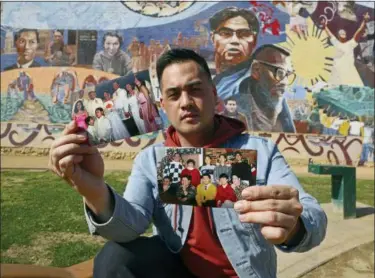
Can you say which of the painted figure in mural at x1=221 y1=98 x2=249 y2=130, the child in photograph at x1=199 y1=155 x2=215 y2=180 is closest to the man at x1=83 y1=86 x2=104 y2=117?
the child in photograph at x1=199 y1=155 x2=215 y2=180

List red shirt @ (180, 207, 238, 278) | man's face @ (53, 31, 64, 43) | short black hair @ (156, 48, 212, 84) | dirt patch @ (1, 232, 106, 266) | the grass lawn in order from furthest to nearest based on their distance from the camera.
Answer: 1. man's face @ (53, 31, 64, 43)
2. the grass lawn
3. dirt patch @ (1, 232, 106, 266)
4. short black hair @ (156, 48, 212, 84)
5. red shirt @ (180, 207, 238, 278)

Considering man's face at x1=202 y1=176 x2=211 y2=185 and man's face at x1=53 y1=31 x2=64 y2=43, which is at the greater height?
man's face at x1=53 y1=31 x2=64 y2=43

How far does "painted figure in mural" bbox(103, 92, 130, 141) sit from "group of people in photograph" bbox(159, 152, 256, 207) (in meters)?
0.19

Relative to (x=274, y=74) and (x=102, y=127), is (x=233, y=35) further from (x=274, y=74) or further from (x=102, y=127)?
(x=102, y=127)

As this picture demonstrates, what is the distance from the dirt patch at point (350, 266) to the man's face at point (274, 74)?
356 inches

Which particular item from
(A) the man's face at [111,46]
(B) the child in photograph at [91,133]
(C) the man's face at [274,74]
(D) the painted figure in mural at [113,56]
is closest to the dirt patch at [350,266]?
(B) the child in photograph at [91,133]

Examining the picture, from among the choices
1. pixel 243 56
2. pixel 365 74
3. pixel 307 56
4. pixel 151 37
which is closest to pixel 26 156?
pixel 151 37

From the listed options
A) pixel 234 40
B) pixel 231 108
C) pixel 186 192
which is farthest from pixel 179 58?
pixel 234 40

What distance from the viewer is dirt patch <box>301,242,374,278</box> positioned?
3.38 m

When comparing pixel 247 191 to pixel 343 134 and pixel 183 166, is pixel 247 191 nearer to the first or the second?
pixel 183 166

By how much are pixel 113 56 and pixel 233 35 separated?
3.76 meters

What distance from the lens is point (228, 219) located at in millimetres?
1636

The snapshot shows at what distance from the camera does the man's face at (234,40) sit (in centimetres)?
1298

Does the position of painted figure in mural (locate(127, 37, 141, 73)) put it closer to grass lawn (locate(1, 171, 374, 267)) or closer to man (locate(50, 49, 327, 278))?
grass lawn (locate(1, 171, 374, 267))
